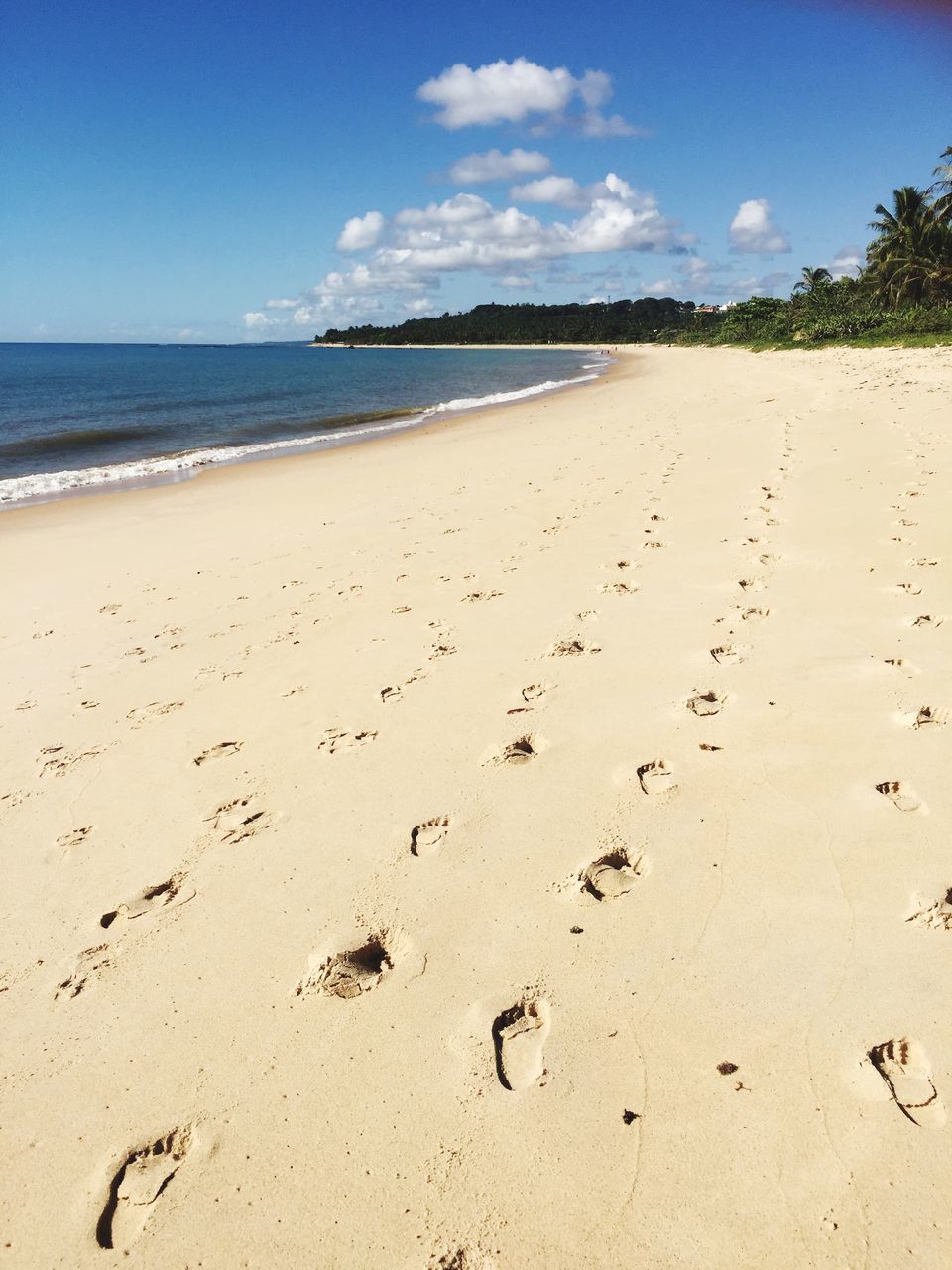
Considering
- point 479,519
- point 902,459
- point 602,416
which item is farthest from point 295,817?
point 602,416

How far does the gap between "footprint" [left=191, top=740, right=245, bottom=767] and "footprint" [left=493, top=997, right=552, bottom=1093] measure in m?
2.27

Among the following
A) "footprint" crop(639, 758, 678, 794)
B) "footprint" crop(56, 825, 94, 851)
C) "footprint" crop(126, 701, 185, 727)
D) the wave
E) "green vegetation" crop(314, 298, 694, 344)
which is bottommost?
"footprint" crop(56, 825, 94, 851)

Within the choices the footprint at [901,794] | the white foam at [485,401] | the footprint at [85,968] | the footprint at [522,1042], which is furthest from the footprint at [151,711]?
the white foam at [485,401]

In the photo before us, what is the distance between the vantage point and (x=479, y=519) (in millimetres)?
8242

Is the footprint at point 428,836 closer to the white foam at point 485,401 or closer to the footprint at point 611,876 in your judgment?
the footprint at point 611,876

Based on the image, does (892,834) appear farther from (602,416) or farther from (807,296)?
(807,296)

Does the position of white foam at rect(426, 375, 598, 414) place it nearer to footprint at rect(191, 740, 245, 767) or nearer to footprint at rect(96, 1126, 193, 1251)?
footprint at rect(191, 740, 245, 767)

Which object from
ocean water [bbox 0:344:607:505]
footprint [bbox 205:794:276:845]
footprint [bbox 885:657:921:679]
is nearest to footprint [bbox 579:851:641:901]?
footprint [bbox 205:794:276:845]

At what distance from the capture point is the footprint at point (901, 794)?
2797mm

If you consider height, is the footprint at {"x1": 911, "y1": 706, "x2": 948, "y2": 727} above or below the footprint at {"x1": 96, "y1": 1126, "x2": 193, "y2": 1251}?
above

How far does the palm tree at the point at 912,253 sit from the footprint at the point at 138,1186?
5308 centimetres

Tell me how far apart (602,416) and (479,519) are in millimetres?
11420

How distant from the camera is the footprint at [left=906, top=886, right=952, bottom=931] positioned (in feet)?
7.42

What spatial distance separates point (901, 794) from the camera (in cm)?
287
